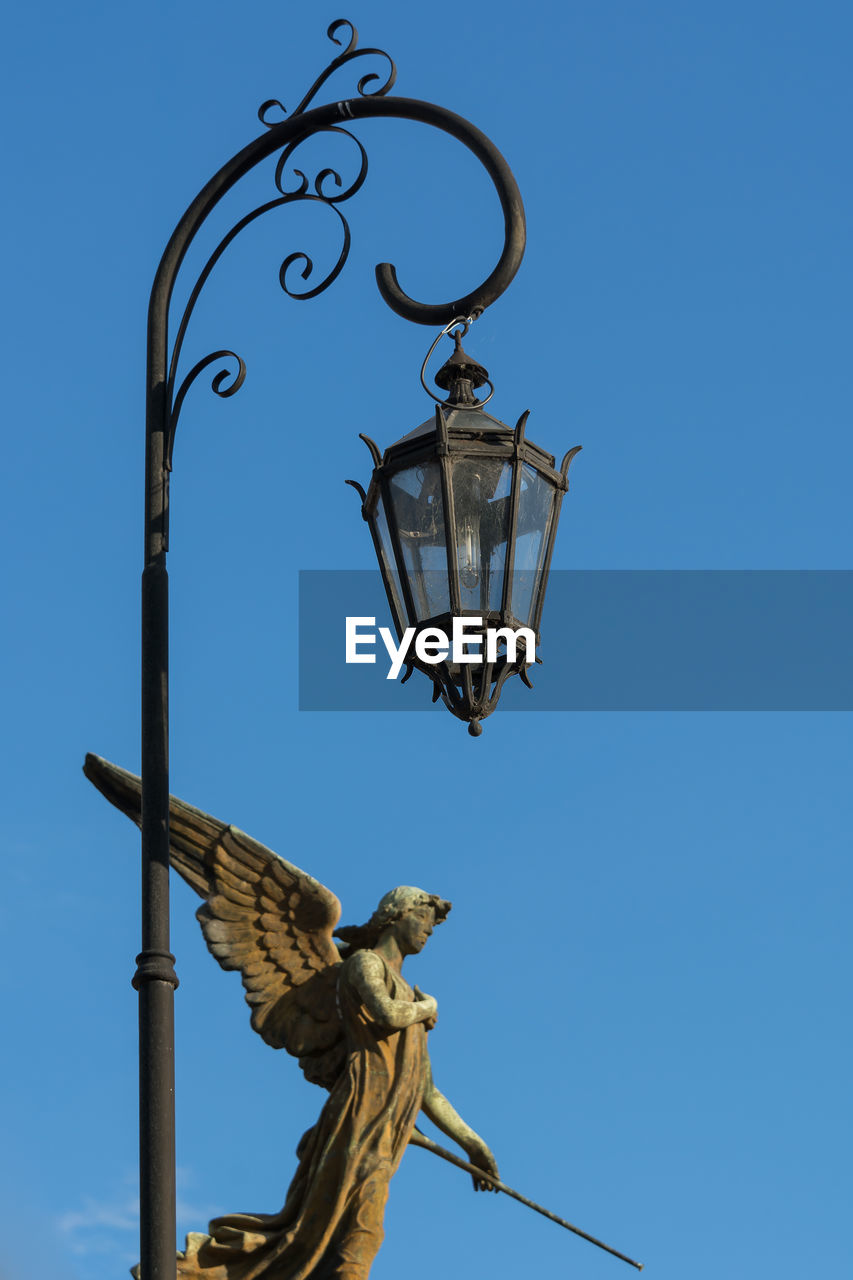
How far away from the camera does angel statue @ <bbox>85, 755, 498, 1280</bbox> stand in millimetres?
8914

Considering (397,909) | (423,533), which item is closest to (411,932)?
(397,909)

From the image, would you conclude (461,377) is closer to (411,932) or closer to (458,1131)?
(411,932)

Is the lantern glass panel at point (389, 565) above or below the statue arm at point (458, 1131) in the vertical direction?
above

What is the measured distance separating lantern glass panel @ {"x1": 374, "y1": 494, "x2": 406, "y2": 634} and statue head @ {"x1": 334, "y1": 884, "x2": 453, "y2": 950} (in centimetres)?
246

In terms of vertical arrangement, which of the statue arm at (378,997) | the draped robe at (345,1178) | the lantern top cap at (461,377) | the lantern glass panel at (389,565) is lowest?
the draped robe at (345,1178)

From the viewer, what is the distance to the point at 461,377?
762 cm

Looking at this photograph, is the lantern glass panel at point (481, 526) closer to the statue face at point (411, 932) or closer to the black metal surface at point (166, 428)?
the black metal surface at point (166, 428)

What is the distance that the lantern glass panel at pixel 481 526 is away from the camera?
6.98m

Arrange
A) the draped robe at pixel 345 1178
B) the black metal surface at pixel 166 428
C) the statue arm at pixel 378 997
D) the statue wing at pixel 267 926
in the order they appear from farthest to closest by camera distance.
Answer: the statue wing at pixel 267 926 → the statue arm at pixel 378 997 → the draped robe at pixel 345 1178 → the black metal surface at pixel 166 428

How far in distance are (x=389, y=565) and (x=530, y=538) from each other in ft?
1.59

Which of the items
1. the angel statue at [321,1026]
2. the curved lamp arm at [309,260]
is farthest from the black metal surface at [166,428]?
the angel statue at [321,1026]

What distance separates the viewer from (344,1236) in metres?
8.90

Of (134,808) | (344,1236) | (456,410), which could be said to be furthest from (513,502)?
(344,1236)

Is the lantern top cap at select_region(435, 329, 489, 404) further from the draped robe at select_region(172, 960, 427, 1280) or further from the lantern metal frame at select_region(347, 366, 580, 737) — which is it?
the draped robe at select_region(172, 960, 427, 1280)
